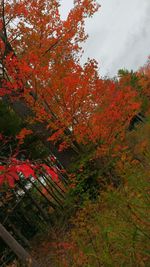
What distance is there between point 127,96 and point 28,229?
7.67 metres

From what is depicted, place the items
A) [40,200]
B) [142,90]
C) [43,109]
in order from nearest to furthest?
[43,109] < [40,200] < [142,90]

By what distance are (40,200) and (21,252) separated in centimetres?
1122

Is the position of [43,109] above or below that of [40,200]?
above

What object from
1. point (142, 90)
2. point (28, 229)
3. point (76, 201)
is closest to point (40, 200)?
point (28, 229)

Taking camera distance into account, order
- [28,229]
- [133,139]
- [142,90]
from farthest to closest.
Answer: [142,90]
[133,139]
[28,229]

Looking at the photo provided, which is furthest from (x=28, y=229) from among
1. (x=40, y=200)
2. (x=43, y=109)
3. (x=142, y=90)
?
(x=142, y=90)

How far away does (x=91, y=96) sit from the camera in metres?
12.3

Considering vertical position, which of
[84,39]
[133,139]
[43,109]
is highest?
[84,39]

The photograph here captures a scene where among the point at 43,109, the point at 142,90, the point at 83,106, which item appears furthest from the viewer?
the point at 142,90

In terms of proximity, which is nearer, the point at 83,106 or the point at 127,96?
the point at 83,106

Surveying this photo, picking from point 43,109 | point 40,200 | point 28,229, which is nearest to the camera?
point 43,109

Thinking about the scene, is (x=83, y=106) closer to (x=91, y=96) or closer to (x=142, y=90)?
(x=91, y=96)

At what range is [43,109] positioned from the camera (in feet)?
42.5

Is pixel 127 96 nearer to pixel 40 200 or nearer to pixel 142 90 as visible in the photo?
pixel 40 200
